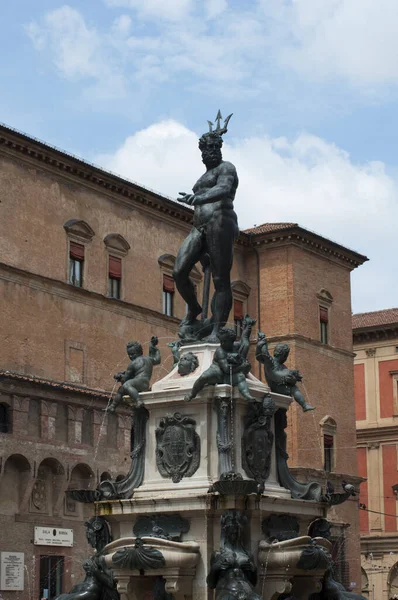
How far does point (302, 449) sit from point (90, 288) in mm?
10827

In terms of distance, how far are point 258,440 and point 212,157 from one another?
3.37 meters

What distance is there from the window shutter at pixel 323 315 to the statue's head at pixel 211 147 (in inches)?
1419

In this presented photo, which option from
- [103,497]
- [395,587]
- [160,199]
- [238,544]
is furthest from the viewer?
[395,587]

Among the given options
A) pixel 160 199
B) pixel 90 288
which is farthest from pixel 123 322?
pixel 160 199

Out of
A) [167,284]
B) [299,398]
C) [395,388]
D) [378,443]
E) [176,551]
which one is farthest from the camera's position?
[395,388]

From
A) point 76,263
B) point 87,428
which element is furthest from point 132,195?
point 87,428

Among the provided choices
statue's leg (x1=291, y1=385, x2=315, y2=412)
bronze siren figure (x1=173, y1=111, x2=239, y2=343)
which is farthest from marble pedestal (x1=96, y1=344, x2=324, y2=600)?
bronze siren figure (x1=173, y1=111, x2=239, y2=343)

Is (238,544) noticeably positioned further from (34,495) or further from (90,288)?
(90,288)

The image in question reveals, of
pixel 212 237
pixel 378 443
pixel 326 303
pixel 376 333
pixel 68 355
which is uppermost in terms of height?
pixel 376 333

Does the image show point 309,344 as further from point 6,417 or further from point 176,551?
point 176,551

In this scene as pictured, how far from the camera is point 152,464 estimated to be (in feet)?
43.2

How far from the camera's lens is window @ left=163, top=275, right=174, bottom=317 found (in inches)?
1750

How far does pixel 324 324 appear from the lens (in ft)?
166

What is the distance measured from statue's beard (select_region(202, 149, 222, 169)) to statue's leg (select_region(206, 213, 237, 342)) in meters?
0.72
